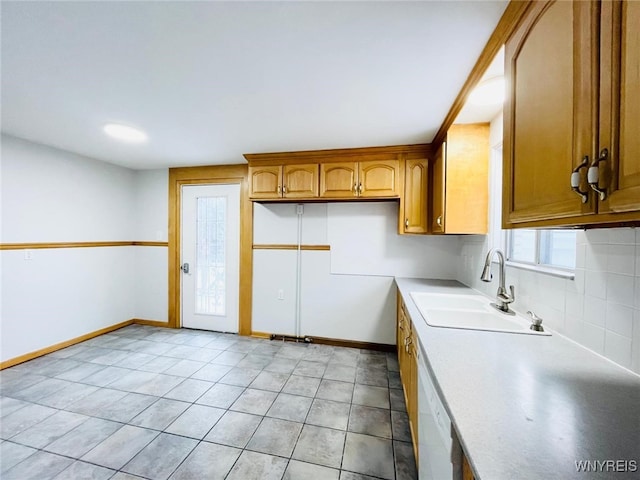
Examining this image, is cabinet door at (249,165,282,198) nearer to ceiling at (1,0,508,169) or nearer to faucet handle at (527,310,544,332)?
ceiling at (1,0,508,169)

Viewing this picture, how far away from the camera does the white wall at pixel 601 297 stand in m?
0.94

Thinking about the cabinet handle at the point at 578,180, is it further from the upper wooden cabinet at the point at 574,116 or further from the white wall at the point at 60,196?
the white wall at the point at 60,196

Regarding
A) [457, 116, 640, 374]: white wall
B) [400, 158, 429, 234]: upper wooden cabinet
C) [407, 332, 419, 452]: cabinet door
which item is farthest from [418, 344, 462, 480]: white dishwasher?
[400, 158, 429, 234]: upper wooden cabinet

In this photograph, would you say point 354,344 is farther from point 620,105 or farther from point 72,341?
point 72,341

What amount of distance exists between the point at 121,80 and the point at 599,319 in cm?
276

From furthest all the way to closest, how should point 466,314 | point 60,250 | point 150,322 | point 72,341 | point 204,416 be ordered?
point 150,322 < point 72,341 < point 60,250 < point 204,416 < point 466,314

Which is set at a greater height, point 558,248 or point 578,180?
point 578,180

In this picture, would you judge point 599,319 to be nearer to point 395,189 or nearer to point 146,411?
point 395,189

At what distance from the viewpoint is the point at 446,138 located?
2.21 metres

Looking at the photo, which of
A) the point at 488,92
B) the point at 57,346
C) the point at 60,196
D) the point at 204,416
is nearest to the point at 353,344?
the point at 204,416

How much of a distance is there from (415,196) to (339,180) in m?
0.81

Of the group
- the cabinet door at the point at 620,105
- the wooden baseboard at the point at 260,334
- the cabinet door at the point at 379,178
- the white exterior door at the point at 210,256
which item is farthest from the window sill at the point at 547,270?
the white exterior door at the point at 210,256

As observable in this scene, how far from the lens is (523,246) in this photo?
71.6 inches

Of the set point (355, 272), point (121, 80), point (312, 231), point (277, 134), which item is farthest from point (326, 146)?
point (121, 80)
